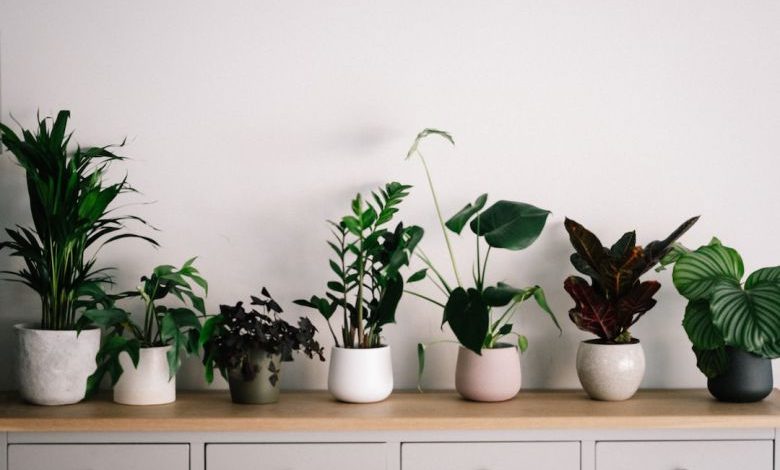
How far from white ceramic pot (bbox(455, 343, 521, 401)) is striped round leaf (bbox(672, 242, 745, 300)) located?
496 millimetres

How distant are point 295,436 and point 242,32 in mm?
1207

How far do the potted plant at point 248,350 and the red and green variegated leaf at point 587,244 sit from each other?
2.59 ft

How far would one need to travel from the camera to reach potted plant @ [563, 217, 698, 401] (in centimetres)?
204

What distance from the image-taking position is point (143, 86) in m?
2.26

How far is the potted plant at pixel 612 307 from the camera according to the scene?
2.04 m

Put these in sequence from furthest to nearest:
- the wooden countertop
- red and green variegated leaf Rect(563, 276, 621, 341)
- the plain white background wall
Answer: the plain white background wall, red and green variegated leaf Rect(563, 276, 621, 341), the wooden countertop

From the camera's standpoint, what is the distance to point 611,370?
2043 millimetres

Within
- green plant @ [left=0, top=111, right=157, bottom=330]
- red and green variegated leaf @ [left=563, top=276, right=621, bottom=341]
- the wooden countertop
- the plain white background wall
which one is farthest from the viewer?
the plain white background wall

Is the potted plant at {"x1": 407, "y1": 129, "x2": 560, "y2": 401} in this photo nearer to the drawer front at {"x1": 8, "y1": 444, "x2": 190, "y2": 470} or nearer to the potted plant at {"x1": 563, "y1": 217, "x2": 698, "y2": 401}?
the potted plant at {"x1": 563, "y1": 217, "x2": 698, "y2": 401}

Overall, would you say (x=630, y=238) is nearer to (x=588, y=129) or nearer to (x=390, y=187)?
(x=588, y=129)

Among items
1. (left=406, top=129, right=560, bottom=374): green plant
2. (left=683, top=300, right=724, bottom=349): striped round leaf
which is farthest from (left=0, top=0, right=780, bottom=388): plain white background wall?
(left=683, top=300, right=724, bottom=349): striped round leaf

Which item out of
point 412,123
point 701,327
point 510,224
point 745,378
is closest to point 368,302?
point 510,224

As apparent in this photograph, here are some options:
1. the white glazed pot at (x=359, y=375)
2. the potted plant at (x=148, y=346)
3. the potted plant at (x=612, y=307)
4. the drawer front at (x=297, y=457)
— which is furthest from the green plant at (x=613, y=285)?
the potted plant at (x=148, y=346)

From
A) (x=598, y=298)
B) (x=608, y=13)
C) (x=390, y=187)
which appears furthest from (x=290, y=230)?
(x=608, y=13)
